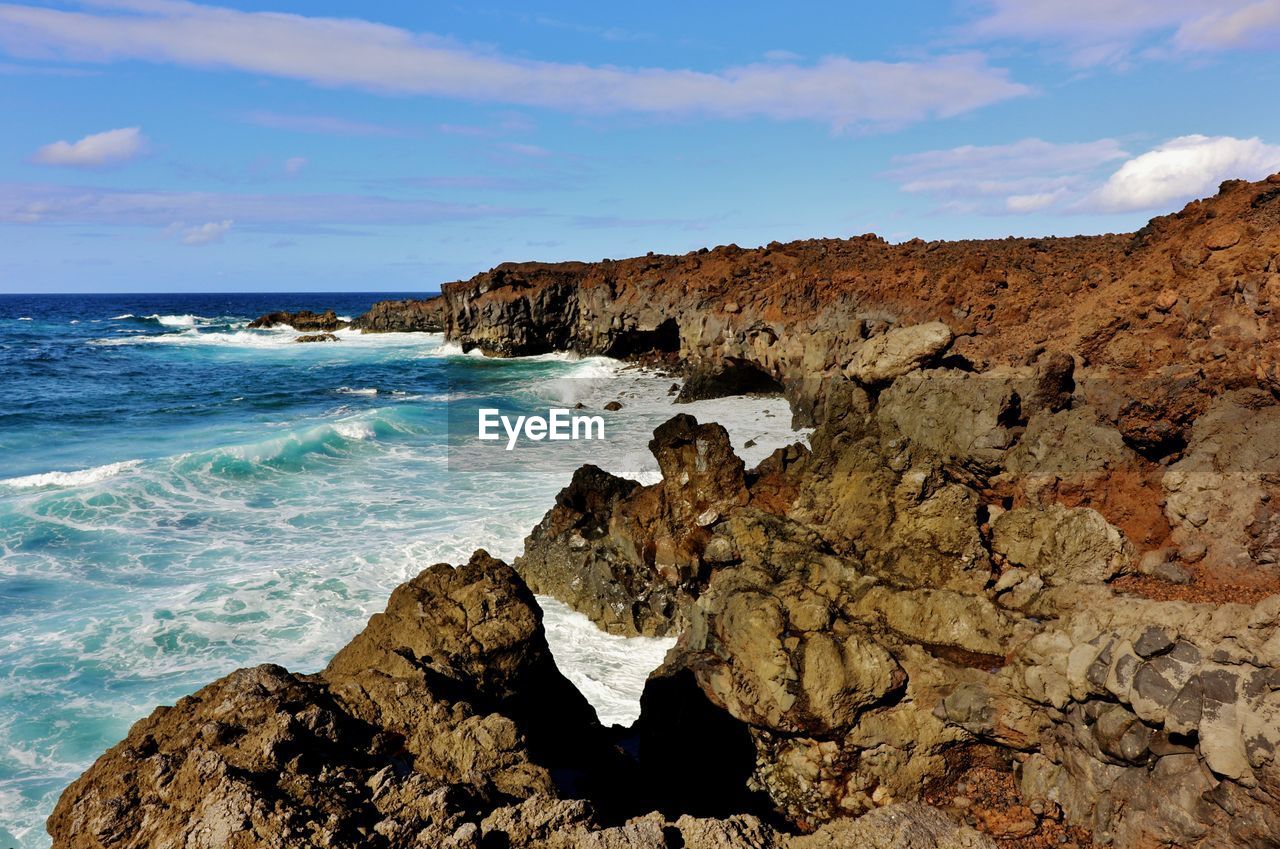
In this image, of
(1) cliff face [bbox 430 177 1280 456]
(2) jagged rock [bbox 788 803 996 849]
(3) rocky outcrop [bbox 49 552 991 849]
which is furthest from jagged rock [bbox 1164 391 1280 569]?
(3) rocky outcrop [bbox 49 552 991 849]

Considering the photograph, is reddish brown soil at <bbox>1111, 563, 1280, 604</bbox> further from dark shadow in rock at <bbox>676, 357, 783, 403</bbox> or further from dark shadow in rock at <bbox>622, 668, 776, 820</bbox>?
dark shadow in rock at <bbox>676, 357, 783, 403</bbox>

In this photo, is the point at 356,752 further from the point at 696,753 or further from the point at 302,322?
the point at 302,322

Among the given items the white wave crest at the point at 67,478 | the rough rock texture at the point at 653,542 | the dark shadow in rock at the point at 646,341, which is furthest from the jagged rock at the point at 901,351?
the dark shadow in rock at the point at 646,341

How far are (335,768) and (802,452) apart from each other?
9989 mm

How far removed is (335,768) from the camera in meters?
4.93

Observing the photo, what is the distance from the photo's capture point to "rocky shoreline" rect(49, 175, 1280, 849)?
4.91 meters

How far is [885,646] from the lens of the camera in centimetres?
801

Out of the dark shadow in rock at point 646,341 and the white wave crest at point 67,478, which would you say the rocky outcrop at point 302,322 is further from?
the white wave crest at point 67,478

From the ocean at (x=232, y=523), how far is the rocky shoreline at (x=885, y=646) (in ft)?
9.17

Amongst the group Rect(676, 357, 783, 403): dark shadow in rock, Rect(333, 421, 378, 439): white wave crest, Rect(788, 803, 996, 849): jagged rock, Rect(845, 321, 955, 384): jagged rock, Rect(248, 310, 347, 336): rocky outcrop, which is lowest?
Rect(333, 421, 378, 439): white wave crest

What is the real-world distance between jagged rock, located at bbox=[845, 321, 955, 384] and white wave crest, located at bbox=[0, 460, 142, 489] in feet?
70.1

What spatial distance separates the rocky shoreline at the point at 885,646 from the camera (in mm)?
4906

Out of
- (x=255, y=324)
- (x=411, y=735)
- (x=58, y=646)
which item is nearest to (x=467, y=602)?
(x=411, y=735)

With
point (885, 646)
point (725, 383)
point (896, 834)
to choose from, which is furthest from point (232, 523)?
point (725, 383)
